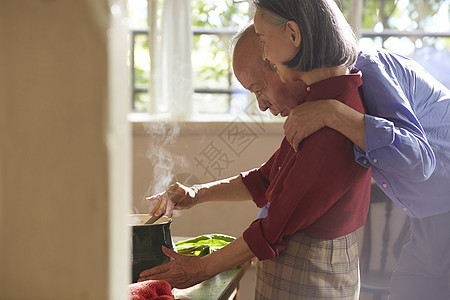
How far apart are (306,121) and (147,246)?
476mm

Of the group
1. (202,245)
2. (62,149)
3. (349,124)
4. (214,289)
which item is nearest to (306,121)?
(349,124)

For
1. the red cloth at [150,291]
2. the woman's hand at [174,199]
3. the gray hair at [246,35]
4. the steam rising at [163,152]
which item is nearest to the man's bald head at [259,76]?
the gray hair at [246,35]

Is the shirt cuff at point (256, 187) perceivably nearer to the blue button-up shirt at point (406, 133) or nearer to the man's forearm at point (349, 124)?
the blue button-up shirt at point (406, 133)

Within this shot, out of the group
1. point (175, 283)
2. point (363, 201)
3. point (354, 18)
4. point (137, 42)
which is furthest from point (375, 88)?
point (137, 42)

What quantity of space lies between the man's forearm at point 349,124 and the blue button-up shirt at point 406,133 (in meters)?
0.01

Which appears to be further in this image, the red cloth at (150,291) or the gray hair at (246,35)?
A: the gray hair at (246,35)

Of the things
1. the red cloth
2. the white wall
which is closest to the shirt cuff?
the red cloth

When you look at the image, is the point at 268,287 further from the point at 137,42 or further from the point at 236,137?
the point at 137,42

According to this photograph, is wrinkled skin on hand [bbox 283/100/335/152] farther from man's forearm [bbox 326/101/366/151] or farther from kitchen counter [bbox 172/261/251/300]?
kitchen counter [bbox 172/261/251/300]

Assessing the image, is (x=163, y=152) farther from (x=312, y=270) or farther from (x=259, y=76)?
(x=312, y=270)

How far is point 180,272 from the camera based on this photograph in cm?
123

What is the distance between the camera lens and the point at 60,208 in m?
0.49

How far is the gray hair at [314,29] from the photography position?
3.85 feet

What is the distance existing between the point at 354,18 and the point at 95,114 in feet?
9.39
